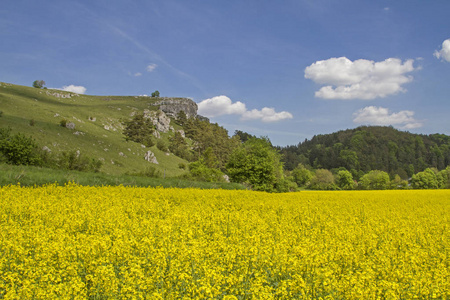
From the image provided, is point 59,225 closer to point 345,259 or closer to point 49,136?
point 345,259

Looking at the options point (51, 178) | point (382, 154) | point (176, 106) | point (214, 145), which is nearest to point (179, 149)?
point (214, 145)

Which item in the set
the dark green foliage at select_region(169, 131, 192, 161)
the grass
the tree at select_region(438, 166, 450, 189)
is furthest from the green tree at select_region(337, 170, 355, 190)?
the grass

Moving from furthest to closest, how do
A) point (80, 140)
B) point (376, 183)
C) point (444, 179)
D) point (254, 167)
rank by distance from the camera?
point (376, 183) < point (444, 179) < point (80, 140) < point (254, 167)

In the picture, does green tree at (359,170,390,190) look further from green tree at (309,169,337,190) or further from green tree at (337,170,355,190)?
green tree at (309,169,337,190)

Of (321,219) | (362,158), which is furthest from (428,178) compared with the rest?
(321,219)

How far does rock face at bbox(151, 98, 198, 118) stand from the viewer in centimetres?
14038

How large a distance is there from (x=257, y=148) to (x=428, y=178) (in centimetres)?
6213

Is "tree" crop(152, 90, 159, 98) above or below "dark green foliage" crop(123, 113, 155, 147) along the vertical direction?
above

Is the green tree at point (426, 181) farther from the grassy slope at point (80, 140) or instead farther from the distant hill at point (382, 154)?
the grassy slope at point (80, 140)

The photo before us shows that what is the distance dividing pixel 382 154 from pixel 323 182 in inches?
2484

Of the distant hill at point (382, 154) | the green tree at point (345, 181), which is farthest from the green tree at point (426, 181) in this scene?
the distant hill at point (382, 154)

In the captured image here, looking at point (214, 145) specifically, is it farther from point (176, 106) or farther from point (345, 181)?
point (176, 106)

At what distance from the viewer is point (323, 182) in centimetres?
9525

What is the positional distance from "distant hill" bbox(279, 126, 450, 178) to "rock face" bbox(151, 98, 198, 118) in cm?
5494
